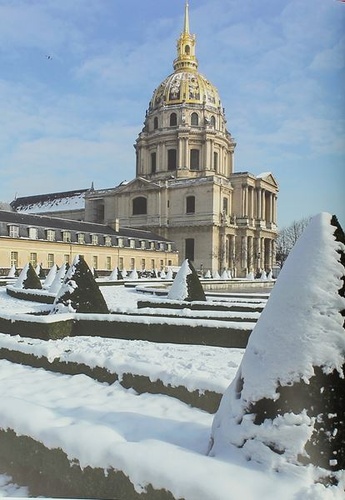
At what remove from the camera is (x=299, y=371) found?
2.55 meters

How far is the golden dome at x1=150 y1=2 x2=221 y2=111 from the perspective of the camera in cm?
6028

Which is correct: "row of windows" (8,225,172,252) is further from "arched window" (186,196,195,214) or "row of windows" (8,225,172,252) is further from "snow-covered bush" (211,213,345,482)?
"snow-covered bush" (211,213,345,482)

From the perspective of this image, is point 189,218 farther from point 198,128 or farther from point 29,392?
point 29,392

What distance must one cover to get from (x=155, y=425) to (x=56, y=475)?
865mm

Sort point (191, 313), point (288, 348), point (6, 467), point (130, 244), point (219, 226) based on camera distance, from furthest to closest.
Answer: point (219, 226) → point (130, 244) → point (191, 313) → point (6, 467) → point (288, 348)

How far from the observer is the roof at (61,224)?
3450 centimetres

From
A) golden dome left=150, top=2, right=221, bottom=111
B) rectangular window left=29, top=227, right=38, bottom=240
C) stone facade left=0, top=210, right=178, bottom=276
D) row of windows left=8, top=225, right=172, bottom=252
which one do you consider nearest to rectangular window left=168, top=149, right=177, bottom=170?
golden dome left=150, top=2, right=221, bottom=111

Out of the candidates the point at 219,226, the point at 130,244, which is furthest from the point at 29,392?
the point at 219,226

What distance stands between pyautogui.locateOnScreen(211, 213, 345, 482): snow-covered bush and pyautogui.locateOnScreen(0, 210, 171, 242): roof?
108 feet

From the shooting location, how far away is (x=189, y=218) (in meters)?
53.8

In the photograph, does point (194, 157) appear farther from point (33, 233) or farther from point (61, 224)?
point (33, 233)

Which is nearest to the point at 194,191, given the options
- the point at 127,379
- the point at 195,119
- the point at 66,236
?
the point at 195,119

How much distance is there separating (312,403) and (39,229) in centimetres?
3502

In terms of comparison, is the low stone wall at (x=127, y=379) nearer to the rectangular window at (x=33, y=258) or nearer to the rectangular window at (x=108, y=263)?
the rectangular window at (x=33, y=258)
